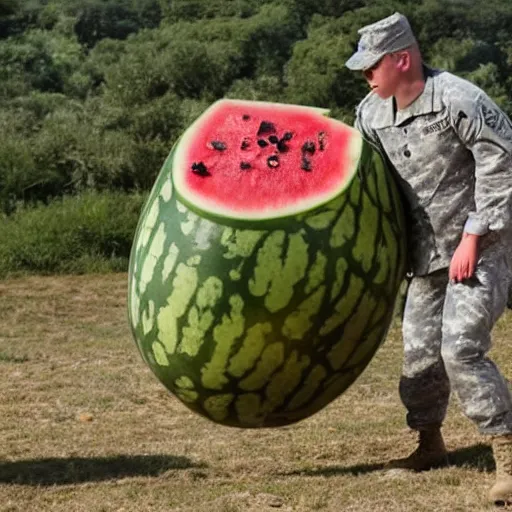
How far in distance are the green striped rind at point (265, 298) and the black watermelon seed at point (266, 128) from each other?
289 millimetres

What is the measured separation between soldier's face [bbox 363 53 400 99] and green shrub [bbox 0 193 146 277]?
34.0ft

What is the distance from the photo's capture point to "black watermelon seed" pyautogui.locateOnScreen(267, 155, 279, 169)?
3631 mm

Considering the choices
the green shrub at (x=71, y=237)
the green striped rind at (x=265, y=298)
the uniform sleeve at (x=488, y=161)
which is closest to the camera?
the green striped rind at (x=265, y=298)

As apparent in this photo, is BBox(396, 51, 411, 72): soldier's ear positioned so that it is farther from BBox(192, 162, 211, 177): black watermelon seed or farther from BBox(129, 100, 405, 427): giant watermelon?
BBox(192, 162, 211, 177): black watermelon seed

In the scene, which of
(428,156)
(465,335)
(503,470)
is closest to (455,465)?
(503,470)

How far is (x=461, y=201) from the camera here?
427 centimetres

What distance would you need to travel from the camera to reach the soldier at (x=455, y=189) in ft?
13.5

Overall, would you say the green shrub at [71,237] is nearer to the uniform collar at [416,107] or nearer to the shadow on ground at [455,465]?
the shadow on ground at [455,465]

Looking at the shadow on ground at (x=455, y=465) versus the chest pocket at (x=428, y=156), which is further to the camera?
the shadow on ground at (x=455, y=465)

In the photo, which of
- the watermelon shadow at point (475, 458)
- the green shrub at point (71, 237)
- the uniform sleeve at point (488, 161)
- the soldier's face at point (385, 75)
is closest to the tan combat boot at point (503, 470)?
the watermelon shadow at point (475, 458)

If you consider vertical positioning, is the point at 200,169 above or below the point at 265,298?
above

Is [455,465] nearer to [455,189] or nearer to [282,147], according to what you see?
[455,189]

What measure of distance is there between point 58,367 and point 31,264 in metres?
6.12

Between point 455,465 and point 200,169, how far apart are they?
2017 millimetres
